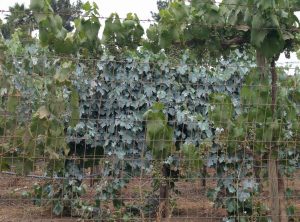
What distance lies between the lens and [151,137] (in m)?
4.32

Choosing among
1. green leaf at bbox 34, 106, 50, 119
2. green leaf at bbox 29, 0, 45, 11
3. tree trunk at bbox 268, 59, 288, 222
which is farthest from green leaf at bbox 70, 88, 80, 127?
tree trunk at bbox 268, 59, 288, 222

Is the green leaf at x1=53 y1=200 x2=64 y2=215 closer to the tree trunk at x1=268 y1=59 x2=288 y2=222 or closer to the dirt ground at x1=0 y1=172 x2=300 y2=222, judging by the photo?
the dirt ground at x1=0 y1=172 x2=300 y2=222

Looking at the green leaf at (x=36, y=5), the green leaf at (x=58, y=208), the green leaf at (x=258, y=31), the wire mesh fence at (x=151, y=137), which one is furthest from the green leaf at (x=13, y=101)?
the green leaf at (x=258, y=31)

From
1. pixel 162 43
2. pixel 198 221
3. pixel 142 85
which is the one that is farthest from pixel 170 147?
pixel 198 221

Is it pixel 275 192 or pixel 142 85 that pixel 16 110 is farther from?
pixel 275 192

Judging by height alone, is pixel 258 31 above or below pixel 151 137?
above

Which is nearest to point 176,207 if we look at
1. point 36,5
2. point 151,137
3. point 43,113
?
point 151,137

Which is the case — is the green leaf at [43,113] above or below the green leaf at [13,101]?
below

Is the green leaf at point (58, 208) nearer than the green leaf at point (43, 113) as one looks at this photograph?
No

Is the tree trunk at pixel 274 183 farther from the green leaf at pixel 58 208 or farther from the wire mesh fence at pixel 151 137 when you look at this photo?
the green leaf at pixel 58 208

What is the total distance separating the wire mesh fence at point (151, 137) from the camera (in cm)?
443

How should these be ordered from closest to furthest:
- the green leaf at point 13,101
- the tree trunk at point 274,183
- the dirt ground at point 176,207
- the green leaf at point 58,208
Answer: the green leaf at point 13,101
the tree trunk at point 274,183
the green leaf at point 58,208
the dirt ground at point 176,207

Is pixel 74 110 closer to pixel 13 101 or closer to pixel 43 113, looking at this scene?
pixel 43 113

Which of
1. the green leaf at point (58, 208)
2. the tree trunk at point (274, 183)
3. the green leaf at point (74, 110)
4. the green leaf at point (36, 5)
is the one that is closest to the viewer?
the green leaf at point (36, 5)
